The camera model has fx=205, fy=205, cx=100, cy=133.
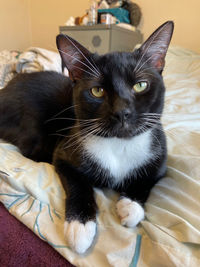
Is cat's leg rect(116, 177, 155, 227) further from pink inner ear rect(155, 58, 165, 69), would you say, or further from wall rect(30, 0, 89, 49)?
wall rect(30, 0, 89, 49)

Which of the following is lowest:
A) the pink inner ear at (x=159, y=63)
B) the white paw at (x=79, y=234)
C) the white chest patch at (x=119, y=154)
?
the white paw at (x=79, y=234)

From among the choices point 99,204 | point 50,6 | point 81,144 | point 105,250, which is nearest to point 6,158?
point 81,144

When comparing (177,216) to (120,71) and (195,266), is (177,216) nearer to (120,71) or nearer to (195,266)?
(195,266)

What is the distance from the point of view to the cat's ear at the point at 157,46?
76cm

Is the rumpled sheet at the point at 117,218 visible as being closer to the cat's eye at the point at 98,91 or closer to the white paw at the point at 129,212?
the white paw at the point at 129,212

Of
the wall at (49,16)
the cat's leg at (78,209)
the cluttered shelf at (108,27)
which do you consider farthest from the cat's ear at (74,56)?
the wall at (49,16)

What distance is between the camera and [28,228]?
61 cm

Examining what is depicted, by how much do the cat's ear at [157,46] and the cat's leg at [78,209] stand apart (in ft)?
1.77

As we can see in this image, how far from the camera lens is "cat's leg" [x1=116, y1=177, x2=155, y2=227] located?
621 millimetres

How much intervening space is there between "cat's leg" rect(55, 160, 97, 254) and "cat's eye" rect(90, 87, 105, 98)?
1.07 ft

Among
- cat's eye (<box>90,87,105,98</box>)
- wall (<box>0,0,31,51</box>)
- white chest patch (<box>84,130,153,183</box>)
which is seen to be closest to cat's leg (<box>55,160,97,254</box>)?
white chest patch (<box>84,130,153,183</box>)

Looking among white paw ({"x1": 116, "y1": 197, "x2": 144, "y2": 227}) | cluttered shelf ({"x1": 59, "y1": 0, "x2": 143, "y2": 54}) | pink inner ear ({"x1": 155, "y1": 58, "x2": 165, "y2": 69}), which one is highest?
cluttered shelf ({"x1": 59, "y1": 0, "x2": 143, "y2": 54})

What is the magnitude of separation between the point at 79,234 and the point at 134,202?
0.22 meters

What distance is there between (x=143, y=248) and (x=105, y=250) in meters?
0.10
